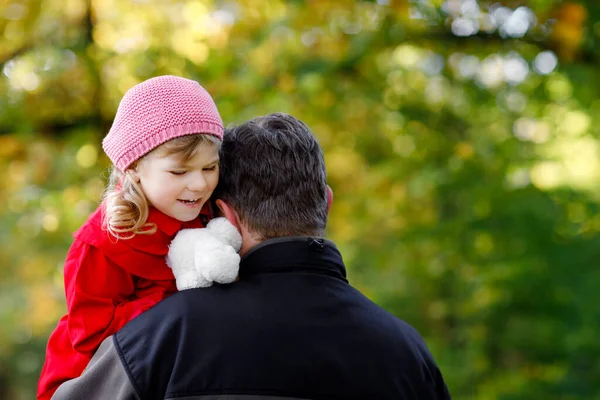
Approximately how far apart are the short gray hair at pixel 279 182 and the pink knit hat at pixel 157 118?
12cm

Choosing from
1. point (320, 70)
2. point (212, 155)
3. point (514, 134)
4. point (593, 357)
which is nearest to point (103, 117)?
point (320, 70)

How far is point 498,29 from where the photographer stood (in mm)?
6176

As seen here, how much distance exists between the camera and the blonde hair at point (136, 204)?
6.56 feet

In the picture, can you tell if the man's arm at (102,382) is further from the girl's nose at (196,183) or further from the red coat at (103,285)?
the girl's nose at (196,183)

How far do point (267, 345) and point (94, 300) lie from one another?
50cm

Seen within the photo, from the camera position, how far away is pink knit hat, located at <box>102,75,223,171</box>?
201 cm

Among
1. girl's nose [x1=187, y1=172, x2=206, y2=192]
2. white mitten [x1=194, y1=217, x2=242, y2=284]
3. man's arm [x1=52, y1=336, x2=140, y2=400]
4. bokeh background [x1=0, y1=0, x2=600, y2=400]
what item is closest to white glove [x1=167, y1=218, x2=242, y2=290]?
white mitten [x1=194, y1=217, x2=242, y2=284]

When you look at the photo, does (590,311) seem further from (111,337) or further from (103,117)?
(111,337)

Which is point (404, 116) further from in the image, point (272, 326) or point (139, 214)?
point (272, 326)

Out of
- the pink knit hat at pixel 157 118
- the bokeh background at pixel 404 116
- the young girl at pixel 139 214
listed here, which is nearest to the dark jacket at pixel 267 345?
the young girl at pixel 139 214

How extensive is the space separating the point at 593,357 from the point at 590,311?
33.2 inches

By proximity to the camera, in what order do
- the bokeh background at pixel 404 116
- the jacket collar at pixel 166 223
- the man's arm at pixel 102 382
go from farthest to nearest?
the bokeh background at pixel 404 116
the jacket collar at pixel 166 223
the man's arm at pixel 102 382

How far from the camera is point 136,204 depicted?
6.68 ft

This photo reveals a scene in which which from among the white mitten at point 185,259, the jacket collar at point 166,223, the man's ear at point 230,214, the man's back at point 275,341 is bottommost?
the man's back at point 275,341
